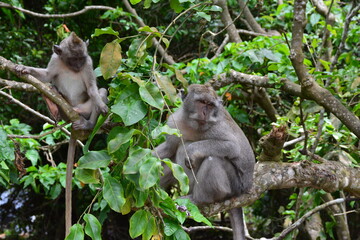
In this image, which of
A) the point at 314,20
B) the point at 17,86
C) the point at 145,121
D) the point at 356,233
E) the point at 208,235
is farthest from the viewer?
the point at 208,235

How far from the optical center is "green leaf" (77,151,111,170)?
10.2 ft

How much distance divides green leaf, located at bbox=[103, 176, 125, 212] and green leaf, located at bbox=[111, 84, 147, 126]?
371 millimetres

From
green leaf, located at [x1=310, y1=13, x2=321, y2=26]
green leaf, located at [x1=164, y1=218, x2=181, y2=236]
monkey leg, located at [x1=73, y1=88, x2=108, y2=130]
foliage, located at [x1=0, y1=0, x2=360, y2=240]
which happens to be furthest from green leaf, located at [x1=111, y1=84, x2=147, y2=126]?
green leaf, located at [x1=310, y1=13, x2=321, y2=26]

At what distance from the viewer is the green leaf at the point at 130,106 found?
3068 millimetres

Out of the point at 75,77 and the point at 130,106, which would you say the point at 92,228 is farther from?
the point at 75,77

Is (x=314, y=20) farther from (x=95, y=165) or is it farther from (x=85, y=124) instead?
(x=95, y=165)

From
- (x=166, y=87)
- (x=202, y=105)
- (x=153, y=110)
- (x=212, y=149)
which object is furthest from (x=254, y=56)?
(x=166, y=87)

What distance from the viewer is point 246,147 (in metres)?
5.43

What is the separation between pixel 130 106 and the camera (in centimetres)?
313

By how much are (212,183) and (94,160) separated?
215 centimetres

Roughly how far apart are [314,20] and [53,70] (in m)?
3.62

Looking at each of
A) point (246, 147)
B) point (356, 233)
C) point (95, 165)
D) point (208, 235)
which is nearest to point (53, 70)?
point (246, 147)

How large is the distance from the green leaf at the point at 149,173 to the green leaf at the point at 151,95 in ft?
1.22

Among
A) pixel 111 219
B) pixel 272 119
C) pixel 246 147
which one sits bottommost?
pixel 111 219
